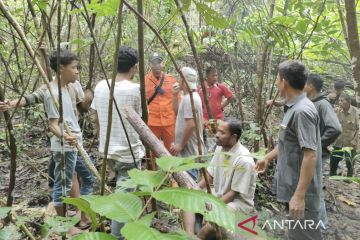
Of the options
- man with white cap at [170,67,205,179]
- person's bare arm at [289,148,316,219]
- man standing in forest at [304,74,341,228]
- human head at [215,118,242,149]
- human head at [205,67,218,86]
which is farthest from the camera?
human head at [205,67,218,86]

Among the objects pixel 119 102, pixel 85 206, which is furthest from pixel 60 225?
pixel 119 102

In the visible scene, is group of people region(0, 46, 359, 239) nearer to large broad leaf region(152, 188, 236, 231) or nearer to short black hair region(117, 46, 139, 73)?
short black hair region(117, 46, 139, 73)

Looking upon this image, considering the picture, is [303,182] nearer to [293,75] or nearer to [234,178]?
[234,178]

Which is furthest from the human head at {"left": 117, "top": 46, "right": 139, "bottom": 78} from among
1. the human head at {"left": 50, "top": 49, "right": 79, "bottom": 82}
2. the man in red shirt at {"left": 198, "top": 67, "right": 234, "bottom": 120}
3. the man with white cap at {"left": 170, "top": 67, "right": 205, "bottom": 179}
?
the man in red shirt at {"left": 198, "top": 67, "right": 234, "bottom": 120}

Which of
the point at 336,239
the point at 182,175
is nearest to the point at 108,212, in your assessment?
the point at 182,175

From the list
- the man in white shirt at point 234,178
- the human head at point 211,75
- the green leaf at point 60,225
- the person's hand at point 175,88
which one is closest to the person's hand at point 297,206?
the man in white shirt at point 234,178

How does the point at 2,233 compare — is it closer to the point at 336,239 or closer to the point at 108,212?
the point at 108,212

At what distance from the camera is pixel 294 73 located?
108 inches

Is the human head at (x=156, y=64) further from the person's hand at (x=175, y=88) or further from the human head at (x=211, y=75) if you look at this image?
the human head at (x=211, y=75)

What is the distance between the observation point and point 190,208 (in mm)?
877

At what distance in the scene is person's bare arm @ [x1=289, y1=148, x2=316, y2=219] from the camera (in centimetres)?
252

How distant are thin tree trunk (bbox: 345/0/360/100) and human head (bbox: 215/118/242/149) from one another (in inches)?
38.5

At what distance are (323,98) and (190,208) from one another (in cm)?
374

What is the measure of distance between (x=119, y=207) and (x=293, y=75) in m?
2.15
